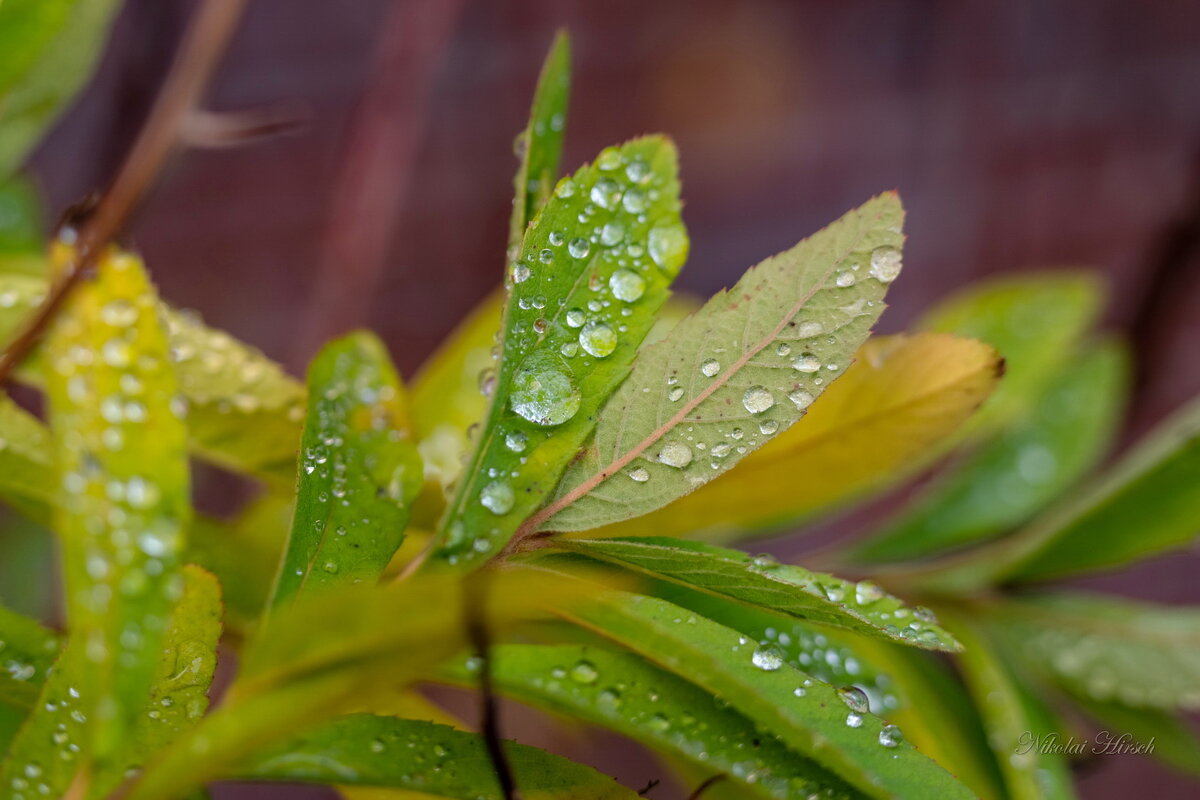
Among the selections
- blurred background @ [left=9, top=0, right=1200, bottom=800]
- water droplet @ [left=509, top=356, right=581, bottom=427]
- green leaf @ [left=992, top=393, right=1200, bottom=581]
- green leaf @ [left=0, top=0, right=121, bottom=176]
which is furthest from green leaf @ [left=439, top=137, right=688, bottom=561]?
blurred background @ [left=9, top=0, right=1200, bottom=800]

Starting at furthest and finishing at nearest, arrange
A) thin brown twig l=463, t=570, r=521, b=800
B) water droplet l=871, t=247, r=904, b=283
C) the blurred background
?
the blurred background → water droplet l=871, t=247, r=904, b=283 → thin brown twig l=463, t=570, r=521, b=800

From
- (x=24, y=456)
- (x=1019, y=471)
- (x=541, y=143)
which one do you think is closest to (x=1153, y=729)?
(x=1019, y=471)

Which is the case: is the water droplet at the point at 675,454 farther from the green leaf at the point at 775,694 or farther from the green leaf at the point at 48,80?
the green leaf at the point at 48,80

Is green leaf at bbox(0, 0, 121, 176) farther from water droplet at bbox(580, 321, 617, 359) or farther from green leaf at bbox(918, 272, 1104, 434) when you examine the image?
green leaf at bbox(918, 272, 1104, 434)

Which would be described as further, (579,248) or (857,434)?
(857,434)

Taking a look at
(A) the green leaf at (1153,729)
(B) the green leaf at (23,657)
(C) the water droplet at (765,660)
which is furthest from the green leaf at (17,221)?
(A) the green leaf at (1153,729)

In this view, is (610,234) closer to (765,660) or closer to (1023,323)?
(765,660)

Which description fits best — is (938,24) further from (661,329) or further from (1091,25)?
(661,329)
